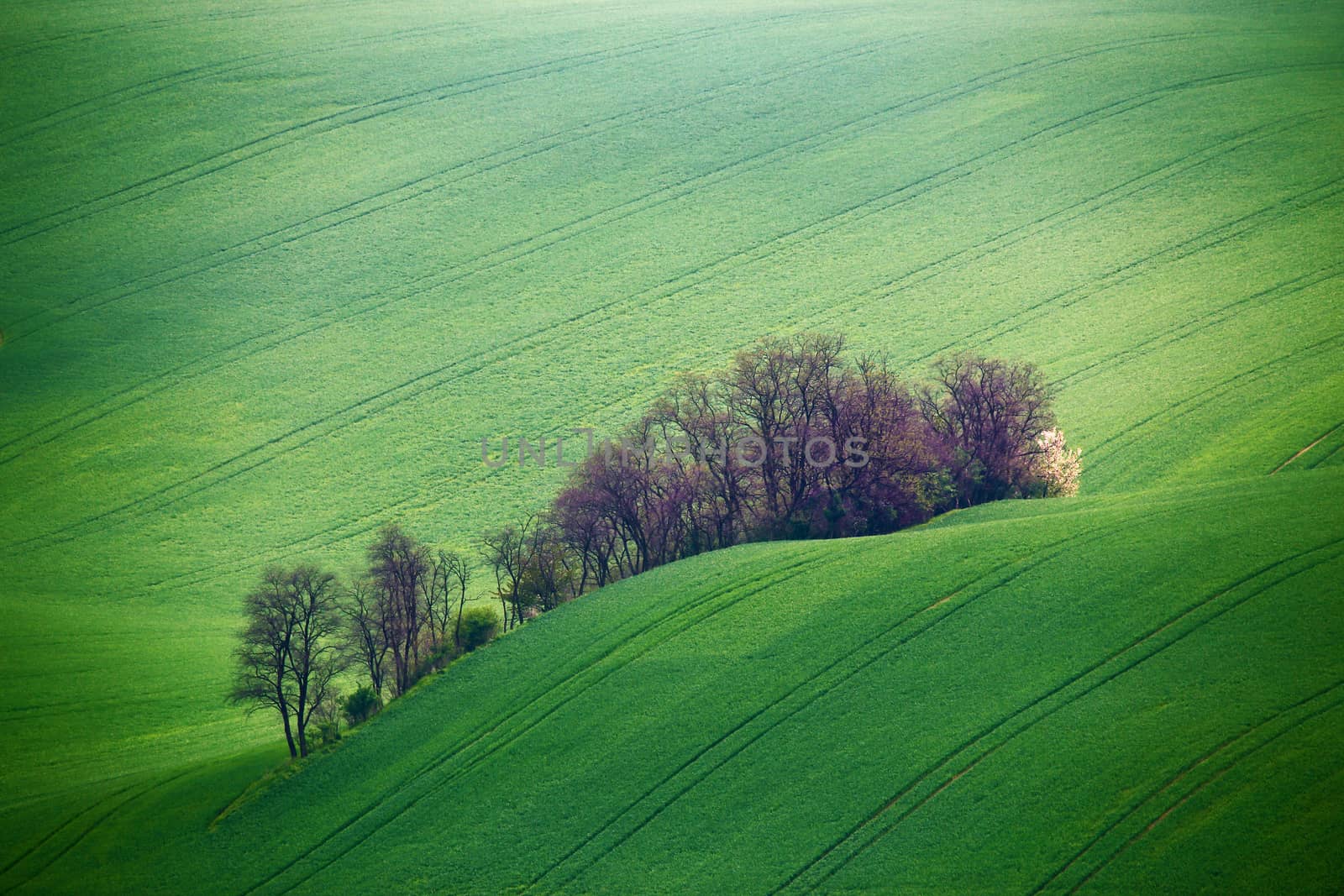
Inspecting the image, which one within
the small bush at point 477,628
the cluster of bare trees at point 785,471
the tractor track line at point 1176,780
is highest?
the cluster of bare trees at point 785,471

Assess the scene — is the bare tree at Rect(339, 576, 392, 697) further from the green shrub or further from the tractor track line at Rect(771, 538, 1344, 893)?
the tractor track line at Rect(771, 538, 1344, 893)

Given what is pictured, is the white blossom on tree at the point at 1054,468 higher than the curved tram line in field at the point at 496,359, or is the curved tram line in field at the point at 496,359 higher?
the curved tram line in field at the point at 496,359

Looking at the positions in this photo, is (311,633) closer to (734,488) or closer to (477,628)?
(477,628)

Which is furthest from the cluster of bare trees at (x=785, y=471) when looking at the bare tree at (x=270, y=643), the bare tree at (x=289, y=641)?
the bare tree at (x=270, y=643)

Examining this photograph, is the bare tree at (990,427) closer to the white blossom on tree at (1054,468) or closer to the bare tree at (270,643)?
the white blossom on tree at (1054,468)

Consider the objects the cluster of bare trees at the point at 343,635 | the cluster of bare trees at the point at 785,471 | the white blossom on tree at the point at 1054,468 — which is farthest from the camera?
the white blossom on tree at the point at 1054,468

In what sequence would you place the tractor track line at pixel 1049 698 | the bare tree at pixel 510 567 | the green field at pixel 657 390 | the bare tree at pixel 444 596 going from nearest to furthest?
the tractor track line at pixel 1049 698 < the green field at pixel 657 390 < the bare tree at pixel 444 596 < the bare tree at pixel 510 567

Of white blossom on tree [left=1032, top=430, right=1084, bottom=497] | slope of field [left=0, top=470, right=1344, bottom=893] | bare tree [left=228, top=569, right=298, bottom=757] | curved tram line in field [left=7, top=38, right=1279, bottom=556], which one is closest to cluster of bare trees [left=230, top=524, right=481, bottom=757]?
bare tree [left=228, top=569, right=298, bottom=757]
